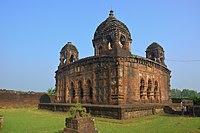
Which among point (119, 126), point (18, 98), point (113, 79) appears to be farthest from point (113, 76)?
point (18, 98)

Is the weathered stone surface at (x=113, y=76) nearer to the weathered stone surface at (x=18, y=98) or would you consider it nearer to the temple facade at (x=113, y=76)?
the temple facade at (x=113, y=76)

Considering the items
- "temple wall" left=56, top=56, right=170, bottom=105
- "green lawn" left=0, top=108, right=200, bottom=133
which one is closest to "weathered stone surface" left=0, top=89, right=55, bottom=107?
"temple wall" left=56, top=56, right=170, bottom=105

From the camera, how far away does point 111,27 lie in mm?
17578

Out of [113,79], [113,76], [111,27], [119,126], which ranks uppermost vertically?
[111,27]

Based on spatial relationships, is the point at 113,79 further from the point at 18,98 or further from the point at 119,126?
the point at 18,98

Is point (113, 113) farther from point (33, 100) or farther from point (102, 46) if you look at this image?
point (33, 100)

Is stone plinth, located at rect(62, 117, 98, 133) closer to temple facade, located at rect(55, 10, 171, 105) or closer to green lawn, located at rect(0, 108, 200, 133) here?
green lawn, located at rect(0, 108, 200, 133)

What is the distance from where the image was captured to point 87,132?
6.18 meters

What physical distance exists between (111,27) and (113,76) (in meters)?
5.11

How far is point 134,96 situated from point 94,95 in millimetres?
3403

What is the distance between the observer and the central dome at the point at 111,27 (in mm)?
17491

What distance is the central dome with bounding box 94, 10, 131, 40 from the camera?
17491mm

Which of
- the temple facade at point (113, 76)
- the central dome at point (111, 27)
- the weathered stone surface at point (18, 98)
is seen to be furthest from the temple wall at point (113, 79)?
the weathered stone surface at point (18, 98)

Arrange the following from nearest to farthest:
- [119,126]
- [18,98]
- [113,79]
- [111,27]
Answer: [119,126] < [113,79] < [111,27] < [18,98]
